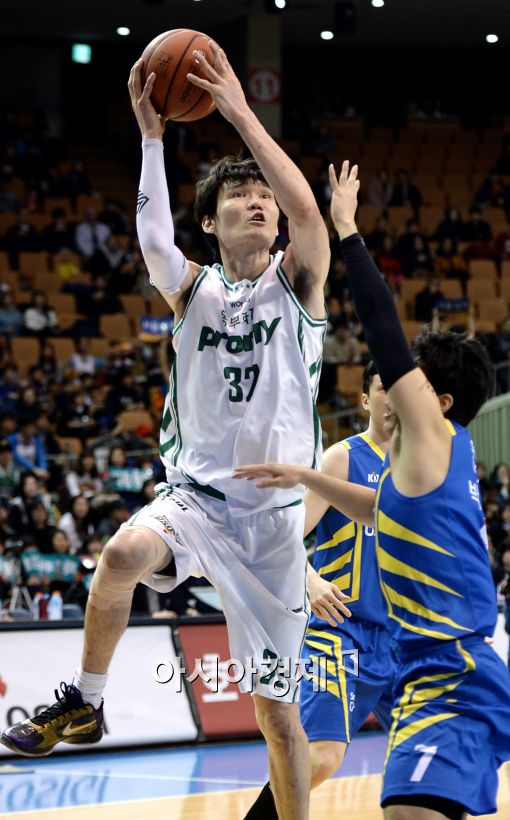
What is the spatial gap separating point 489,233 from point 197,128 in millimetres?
6322

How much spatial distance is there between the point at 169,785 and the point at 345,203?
15.4 ft

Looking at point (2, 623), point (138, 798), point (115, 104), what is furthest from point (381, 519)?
point (115, 104)

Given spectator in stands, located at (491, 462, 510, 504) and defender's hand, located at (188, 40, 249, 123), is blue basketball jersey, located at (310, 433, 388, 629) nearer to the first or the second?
defender's hand, located at (188, 40, 249, 123)

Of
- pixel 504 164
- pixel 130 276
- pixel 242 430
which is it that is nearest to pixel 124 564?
pixel 242 430

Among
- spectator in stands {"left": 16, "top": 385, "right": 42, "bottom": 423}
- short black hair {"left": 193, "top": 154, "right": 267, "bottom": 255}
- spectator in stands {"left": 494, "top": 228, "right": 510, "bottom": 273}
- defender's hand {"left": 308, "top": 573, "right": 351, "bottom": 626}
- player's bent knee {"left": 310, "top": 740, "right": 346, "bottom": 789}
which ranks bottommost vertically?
player's bent knee {"left": 310, "top": 740, "right": 346, "bottom": 789}

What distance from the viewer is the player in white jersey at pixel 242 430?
13.9 ft

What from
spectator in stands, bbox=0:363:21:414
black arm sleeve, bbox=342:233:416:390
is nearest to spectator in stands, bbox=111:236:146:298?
spectator in stands, bbox=0:363:21:414

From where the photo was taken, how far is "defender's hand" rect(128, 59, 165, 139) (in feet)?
14.4

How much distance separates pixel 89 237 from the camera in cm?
1952

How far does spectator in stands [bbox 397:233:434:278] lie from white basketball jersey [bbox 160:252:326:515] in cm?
1564

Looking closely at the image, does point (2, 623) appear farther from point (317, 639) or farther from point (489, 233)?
point (489, 233)

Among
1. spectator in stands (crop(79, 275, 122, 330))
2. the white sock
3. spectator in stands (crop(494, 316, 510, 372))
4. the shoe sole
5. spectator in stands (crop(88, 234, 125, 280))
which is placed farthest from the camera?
spectator in stands (crop(88, 234, 125, 280))

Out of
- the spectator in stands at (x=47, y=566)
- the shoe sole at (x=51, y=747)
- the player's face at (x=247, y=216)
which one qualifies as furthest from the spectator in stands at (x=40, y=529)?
the player's face at (x=247, y=216)

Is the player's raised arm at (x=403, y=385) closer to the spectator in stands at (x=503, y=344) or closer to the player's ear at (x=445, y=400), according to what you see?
the player's ear at (x=445, y=400)
